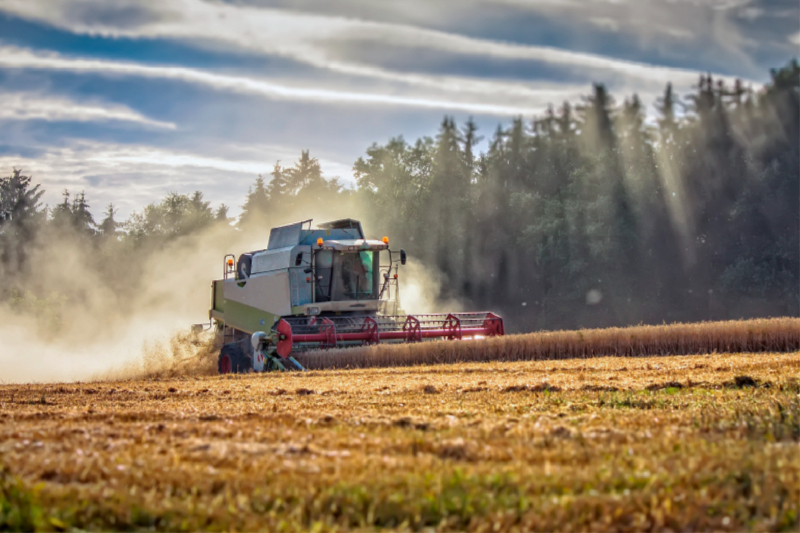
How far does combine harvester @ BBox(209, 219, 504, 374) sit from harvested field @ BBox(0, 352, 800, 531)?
32.2 ft

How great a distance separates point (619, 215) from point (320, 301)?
26779 millimetres

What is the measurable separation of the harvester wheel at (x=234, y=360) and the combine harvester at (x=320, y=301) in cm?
2

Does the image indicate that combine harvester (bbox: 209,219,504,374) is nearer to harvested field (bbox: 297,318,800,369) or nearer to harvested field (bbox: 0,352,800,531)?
harvested field (bbox: 297,318,800,369)

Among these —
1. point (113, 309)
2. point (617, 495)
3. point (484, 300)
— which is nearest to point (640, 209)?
point (484, 300)

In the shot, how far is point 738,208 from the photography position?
38.2m

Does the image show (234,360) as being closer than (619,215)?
Yes

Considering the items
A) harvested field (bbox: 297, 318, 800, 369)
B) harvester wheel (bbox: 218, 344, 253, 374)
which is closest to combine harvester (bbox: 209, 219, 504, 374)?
harvester wheel (bbox: 218, 344, 253, 374)

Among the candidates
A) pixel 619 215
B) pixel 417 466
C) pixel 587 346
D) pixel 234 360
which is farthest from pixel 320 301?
pixel 619 215

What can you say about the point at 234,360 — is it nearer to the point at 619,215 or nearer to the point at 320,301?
the point at 320,301

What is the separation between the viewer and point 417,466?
12.9ft

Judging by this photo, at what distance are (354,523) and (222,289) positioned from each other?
18588 mm

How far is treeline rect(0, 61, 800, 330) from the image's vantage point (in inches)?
1491

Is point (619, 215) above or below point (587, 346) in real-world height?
above

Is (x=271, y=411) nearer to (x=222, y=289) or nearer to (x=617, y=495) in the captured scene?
(x=617, y=495)
